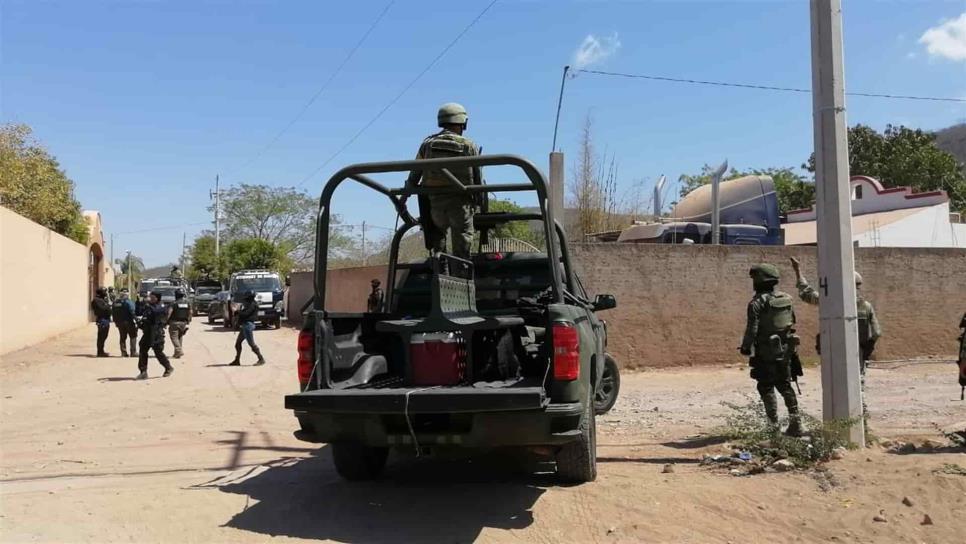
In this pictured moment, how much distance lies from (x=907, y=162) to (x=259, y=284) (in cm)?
3299

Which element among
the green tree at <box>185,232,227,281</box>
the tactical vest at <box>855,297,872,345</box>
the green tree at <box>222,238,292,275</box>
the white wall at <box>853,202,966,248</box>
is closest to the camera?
the tactical vest at <box>855,297,872,345</box>

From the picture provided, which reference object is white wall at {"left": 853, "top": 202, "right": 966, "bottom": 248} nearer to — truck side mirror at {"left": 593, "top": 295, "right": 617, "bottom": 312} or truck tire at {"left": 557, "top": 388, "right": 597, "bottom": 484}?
truck side mirror at {"left": 593, "top": 295, "right": 617, "bottom": 312}

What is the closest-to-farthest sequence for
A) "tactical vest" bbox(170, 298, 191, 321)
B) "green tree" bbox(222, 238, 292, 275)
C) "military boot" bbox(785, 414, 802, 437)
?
1. "military boot" bbox(785, 414, 802, 437)
2. "tactical vest" bbox(170, 298, 191, 321)
3. "green tree" bbox(222, 238, 292, 275)

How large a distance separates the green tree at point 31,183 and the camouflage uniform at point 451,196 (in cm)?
1921

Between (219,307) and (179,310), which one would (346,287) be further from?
(219,307)

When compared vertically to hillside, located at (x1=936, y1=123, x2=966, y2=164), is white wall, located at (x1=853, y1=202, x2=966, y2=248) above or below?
below

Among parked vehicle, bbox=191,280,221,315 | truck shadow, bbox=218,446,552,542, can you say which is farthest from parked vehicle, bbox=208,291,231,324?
truck shadow, bbox=218,446,552,542

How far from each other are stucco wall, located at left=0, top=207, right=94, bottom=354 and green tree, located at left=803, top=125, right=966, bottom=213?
37.6 meters

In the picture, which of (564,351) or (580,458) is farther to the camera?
(580,458)

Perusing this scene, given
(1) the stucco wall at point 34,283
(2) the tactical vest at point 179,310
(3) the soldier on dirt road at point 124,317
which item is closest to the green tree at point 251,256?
(1) the stucco wall at point 34,283

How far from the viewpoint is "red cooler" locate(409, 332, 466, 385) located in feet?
16.5

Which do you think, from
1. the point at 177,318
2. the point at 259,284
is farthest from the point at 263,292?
the point at 177,318

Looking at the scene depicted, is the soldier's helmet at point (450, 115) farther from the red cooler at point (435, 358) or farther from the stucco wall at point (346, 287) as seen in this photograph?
the stucco wall at point (346, 287)

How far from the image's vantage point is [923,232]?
84.8ft
